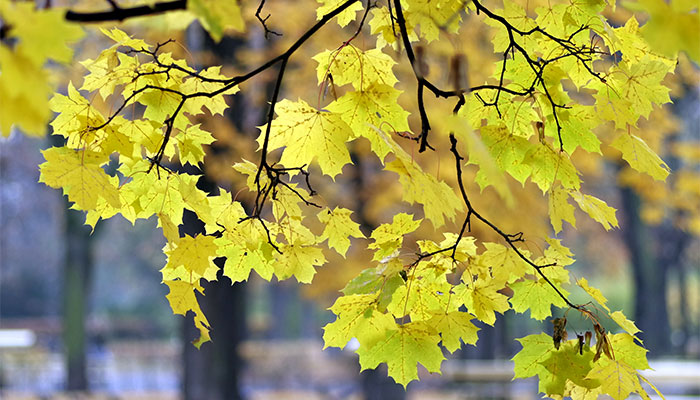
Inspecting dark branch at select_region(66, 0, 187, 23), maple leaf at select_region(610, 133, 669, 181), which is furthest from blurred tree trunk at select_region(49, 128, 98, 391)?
dark branch at select_region(66, 0, 187, 23)

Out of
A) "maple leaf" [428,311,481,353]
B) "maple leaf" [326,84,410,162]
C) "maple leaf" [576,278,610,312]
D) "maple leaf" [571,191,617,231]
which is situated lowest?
"maple leaf" [428,311,481,353]

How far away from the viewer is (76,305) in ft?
44.8

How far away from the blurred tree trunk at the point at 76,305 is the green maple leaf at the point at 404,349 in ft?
39.1

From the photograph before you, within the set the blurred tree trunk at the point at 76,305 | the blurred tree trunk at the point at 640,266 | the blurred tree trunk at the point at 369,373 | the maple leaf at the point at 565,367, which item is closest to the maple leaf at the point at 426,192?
the maple leaf at the point at 565,367

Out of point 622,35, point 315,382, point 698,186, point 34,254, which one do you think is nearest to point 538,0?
point 698,186

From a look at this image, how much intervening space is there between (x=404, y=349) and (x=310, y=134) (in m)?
0.63

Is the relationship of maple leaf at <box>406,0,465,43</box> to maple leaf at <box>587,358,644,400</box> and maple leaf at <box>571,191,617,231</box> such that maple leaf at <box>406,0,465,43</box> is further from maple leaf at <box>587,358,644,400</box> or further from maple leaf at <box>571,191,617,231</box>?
maple leaf at <box>587,358,644,400</box>

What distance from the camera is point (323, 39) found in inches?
287

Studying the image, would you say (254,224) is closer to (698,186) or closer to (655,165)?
(655,165)

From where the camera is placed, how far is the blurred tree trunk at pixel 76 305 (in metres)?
13.2

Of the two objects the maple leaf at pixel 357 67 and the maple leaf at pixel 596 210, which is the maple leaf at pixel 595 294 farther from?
the maple leaf at pixel 357 67

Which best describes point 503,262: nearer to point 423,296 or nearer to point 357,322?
point 423,296

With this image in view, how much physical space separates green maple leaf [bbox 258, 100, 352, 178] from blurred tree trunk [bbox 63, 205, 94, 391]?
11.8 m

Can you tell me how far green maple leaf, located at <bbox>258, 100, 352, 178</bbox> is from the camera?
77.5 inches
